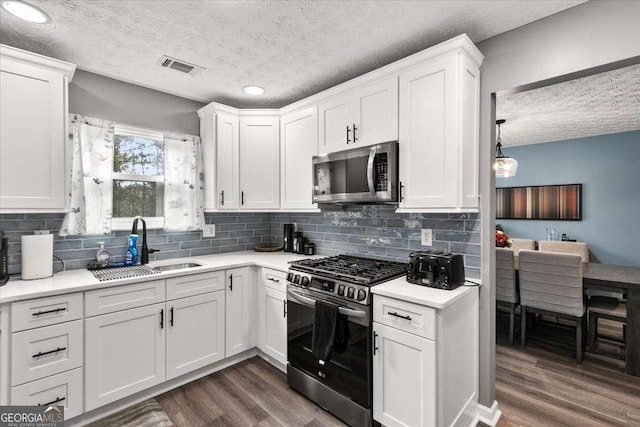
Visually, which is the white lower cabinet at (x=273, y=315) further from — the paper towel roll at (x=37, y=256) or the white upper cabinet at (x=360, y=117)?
the paper towel roll at (x=37, y=256)

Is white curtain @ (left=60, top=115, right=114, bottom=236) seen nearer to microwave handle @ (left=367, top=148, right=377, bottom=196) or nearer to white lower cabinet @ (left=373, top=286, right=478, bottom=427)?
microwave handle @ (left=367, top=148, right=377, bottom=196)

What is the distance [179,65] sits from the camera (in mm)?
2398

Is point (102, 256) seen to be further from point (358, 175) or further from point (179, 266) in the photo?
point (358, 175)

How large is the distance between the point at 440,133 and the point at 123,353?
2595 mm

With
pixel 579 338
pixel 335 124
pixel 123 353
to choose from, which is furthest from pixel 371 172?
pixel 579 338

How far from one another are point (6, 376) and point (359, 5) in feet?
9.37

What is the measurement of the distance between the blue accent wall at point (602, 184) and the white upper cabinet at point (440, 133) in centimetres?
417

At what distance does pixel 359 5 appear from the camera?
5.65ft

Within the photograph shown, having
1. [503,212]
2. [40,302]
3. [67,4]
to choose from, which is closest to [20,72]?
[67,4]

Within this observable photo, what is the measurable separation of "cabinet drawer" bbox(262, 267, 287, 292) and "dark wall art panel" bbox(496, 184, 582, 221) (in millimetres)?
4851

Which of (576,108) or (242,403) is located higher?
(576,108)

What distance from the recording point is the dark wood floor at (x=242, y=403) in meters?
2.07

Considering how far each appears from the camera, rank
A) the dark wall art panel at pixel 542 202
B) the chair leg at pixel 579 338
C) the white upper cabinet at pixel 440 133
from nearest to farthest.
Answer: the white upper cabinet at pixel 440 133, the chair leg at pixel 579 338, the dark wall art panel at pixel 542 202

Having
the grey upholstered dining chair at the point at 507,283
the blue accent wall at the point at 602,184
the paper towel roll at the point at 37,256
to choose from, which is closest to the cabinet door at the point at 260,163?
the paper towel roll at the point at 37,256
